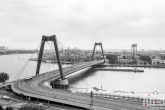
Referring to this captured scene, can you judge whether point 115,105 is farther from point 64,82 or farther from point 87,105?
point 64,82

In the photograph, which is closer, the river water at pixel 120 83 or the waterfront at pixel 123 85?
the waterfront at pixel 123 85

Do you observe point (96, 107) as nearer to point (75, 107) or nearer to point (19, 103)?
point (75, 107)

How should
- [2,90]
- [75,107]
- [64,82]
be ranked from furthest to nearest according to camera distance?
[64,82]
[2,90]
[75,107]

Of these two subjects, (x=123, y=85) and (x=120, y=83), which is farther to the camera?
(x=120, y=83)

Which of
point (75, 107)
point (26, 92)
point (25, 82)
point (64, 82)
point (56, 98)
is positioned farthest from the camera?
point (64, 82)

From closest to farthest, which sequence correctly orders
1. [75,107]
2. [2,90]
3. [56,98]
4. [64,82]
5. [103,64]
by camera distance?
[75,107], [56,98], [2,90], [64,82], [103,64]

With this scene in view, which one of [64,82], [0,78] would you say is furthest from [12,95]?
[64,82]

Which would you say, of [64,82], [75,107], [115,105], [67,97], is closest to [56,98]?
[67,97]

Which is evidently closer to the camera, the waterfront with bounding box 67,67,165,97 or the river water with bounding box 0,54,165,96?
the waterfront with bounding box 67,67,165,97

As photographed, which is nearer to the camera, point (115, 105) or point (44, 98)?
point (115, 105)
